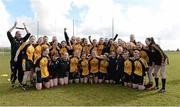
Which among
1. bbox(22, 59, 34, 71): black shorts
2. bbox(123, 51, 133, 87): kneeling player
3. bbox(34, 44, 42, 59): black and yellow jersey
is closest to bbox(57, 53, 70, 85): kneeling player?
bbox(34, 44, 42, 59): black and yellow jersey

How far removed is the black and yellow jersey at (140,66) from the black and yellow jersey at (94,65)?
1848 mm

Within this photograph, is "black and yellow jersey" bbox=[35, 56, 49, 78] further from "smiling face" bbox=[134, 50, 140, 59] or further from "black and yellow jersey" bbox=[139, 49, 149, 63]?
"black and yellow jersey" bbox=[139, 49, 149, 63]

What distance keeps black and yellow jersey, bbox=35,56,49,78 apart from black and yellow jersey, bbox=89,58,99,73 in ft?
6.49

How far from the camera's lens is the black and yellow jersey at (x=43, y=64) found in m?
14.0

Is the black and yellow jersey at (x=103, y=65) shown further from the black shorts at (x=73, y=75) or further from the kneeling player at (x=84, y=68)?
the black shorts at (x=73, y=75)

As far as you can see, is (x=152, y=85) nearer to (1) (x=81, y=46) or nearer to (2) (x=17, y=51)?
(1) (x=81, y=46)

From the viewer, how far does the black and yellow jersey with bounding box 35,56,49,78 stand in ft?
45.8

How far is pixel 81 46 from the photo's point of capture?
1611 cm

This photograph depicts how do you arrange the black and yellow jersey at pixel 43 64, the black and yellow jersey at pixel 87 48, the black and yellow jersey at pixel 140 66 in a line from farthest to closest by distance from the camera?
1. the black and yellow jersey at pixel 87 48
2. the black and yellow jersey at pixel 43 64
3. the black and yellow jersey at pixel 140 66

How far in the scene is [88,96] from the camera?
12414 mm


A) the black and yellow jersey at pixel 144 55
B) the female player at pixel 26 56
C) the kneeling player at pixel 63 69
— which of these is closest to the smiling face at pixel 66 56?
the kneeling player at pixel 63 69

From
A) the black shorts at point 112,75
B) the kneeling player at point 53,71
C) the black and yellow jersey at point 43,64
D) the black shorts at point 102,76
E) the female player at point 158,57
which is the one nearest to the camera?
the female player at point 158,57

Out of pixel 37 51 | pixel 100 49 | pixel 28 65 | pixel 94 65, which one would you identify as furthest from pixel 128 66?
pixel 28 65

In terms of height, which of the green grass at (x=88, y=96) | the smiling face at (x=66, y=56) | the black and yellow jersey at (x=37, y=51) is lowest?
the green grass at (x=88, y=96)
